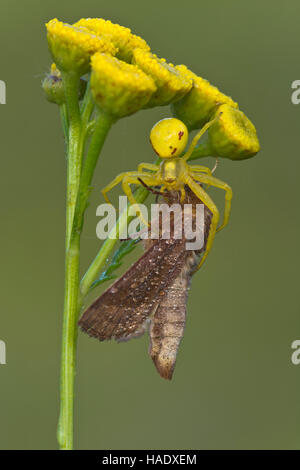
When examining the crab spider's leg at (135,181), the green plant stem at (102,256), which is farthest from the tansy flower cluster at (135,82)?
the green plant stem at (102,256)

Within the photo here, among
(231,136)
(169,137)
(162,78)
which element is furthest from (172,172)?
(162,78)

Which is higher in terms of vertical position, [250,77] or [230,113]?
[250,77]

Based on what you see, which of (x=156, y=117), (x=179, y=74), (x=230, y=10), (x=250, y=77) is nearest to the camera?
(x=179, y=74)

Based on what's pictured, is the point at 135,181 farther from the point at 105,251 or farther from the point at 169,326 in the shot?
the point at 169,326

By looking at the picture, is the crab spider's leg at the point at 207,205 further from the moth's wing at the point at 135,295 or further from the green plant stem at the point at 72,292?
the green plant stem at the point at 72,292

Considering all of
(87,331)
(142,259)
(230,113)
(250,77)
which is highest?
(250,77)

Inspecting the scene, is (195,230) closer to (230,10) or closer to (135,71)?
(135,71)

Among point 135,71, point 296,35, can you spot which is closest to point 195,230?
point 135,71

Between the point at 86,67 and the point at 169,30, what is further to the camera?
the point at 169,30
